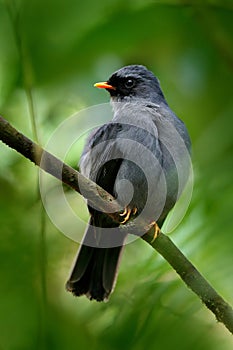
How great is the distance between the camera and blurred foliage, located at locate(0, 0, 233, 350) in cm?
114

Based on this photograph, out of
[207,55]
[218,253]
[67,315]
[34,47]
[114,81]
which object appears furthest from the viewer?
[114,81]

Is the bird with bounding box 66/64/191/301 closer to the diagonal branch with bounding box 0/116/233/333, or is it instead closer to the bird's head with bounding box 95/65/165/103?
the bird's head with bounding box 95/65/165/103

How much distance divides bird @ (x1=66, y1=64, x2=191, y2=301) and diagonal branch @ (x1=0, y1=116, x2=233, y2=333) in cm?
85

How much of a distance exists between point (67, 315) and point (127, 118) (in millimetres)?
2562

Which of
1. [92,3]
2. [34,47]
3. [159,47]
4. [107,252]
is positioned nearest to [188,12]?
[92,3]

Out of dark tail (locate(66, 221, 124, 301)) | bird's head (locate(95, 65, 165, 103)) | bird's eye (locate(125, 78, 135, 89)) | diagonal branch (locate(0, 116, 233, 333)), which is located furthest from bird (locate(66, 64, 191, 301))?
diagonal branch (locate(0, 116, 233, 333))

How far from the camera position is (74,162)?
250cm

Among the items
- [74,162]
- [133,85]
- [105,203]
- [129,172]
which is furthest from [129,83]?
[105,203]

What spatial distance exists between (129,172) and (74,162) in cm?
104

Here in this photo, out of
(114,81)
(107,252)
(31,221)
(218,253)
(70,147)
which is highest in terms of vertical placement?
(218,253)

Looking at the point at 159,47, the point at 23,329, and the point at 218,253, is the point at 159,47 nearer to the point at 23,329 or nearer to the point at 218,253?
the point at 218,253

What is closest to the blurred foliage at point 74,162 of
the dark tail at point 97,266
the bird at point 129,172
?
the bird at point 129,172

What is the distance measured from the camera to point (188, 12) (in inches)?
87.0

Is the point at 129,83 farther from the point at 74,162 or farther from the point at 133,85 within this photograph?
the point at 74,162
